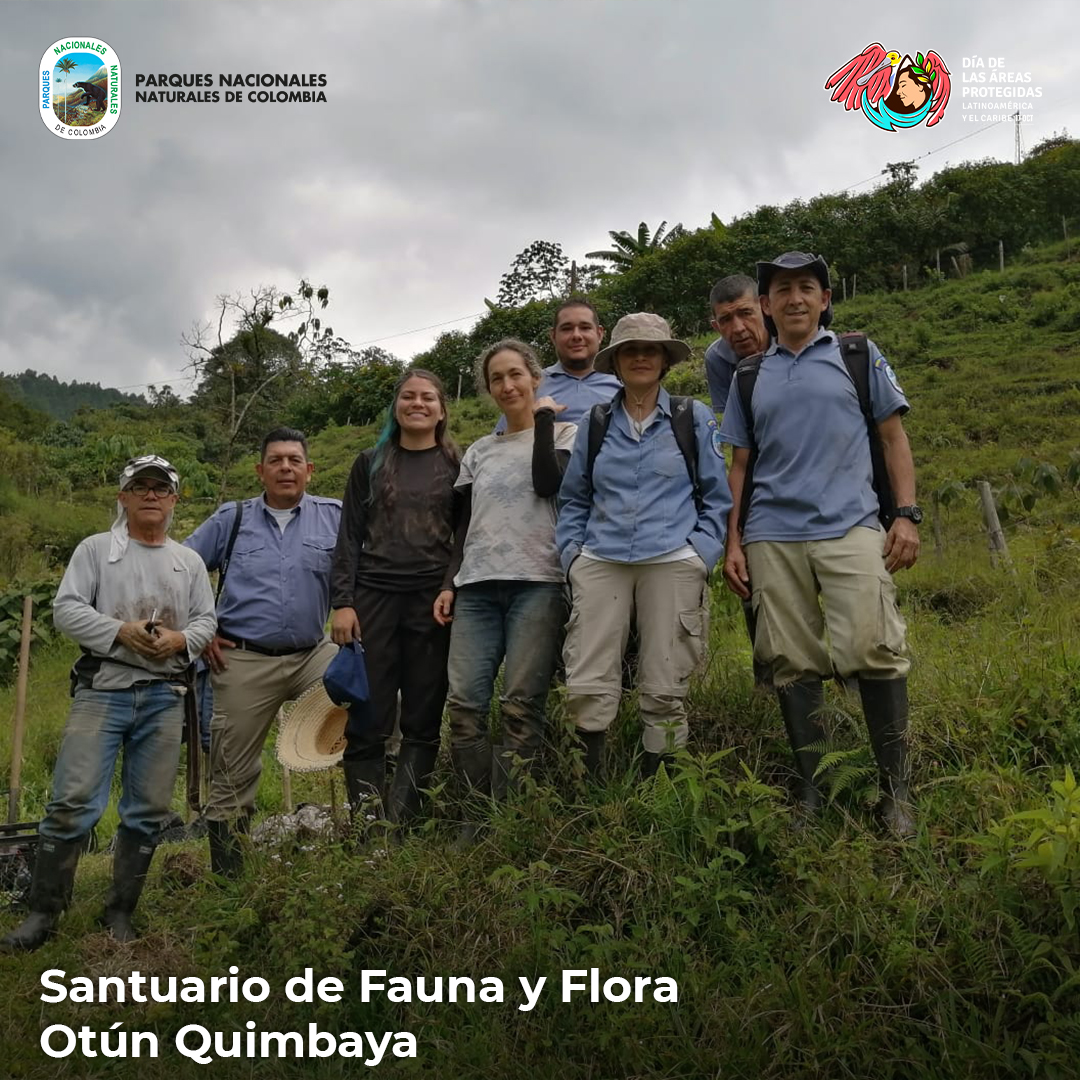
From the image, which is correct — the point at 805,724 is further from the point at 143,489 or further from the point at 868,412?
the point at 143,489

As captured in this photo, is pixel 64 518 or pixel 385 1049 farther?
pixel 64 518

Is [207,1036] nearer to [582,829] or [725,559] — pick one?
[582,829]

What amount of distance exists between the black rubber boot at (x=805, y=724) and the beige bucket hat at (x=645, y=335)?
4.32 feet

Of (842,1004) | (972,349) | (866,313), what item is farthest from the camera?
(866,313)

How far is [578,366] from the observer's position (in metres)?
4.59

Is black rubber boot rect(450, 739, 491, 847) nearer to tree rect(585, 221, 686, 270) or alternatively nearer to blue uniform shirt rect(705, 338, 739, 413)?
blue uniform shirt rect(705, 338, 739, 413)

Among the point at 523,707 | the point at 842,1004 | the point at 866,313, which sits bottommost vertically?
the point at 842,1004

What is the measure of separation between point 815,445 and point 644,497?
648 mm

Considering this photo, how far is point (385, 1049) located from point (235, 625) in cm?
201

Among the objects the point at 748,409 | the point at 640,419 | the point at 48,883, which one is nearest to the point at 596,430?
the point at 640,419

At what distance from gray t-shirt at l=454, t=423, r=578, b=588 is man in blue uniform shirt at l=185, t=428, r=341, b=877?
82cm

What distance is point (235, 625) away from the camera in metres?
4.46

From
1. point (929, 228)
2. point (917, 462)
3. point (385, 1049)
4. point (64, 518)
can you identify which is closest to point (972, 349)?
point (917, 462)

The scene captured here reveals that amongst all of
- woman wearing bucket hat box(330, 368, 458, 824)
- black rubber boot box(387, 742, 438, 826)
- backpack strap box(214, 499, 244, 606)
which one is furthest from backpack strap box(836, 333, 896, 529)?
backpack strap box(214, 499, 244, 606)
